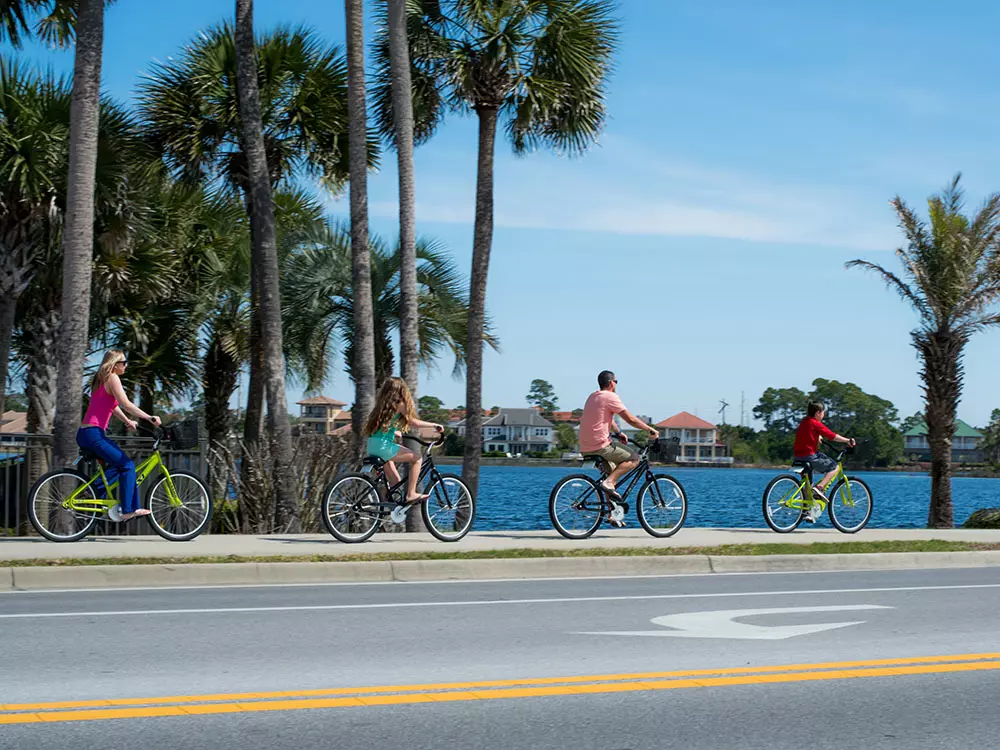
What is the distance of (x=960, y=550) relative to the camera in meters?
14.8

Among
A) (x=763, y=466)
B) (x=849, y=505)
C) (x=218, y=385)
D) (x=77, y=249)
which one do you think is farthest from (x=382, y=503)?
(x=763, y=466)

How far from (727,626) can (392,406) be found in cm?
598

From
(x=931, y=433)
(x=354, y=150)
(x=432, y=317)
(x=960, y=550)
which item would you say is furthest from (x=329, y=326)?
(x=960, y=550)

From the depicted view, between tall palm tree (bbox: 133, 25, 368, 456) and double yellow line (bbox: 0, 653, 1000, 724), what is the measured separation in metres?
16.3

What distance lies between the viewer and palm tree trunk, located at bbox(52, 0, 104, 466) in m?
14.6

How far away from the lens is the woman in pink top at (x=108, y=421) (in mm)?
13117

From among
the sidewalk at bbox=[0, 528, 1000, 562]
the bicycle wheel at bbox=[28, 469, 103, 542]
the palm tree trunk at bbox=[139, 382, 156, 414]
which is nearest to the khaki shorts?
the sidewalk at bbox=[0, 528, 1000, 562]

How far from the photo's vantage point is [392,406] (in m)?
14.0

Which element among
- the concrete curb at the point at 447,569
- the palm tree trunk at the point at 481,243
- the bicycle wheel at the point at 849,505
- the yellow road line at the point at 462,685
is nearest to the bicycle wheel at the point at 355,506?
the concrete curb at the point at 447,569

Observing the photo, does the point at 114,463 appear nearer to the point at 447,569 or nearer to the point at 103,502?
the point at 103,502

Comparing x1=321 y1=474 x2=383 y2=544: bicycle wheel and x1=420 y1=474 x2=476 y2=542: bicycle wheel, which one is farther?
x1=420 y1=474 x2=476 y2=542: bicycle wheel

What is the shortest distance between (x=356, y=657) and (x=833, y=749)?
A: 3095 millimetres

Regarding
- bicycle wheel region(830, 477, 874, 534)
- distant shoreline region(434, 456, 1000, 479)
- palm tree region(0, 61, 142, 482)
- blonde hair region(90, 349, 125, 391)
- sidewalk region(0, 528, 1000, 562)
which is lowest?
distant shoreline region(434, 456, 1000, 479)

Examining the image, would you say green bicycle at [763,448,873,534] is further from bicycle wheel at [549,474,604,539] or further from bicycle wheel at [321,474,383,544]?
bicycle wheel at [321,474,383,544]
